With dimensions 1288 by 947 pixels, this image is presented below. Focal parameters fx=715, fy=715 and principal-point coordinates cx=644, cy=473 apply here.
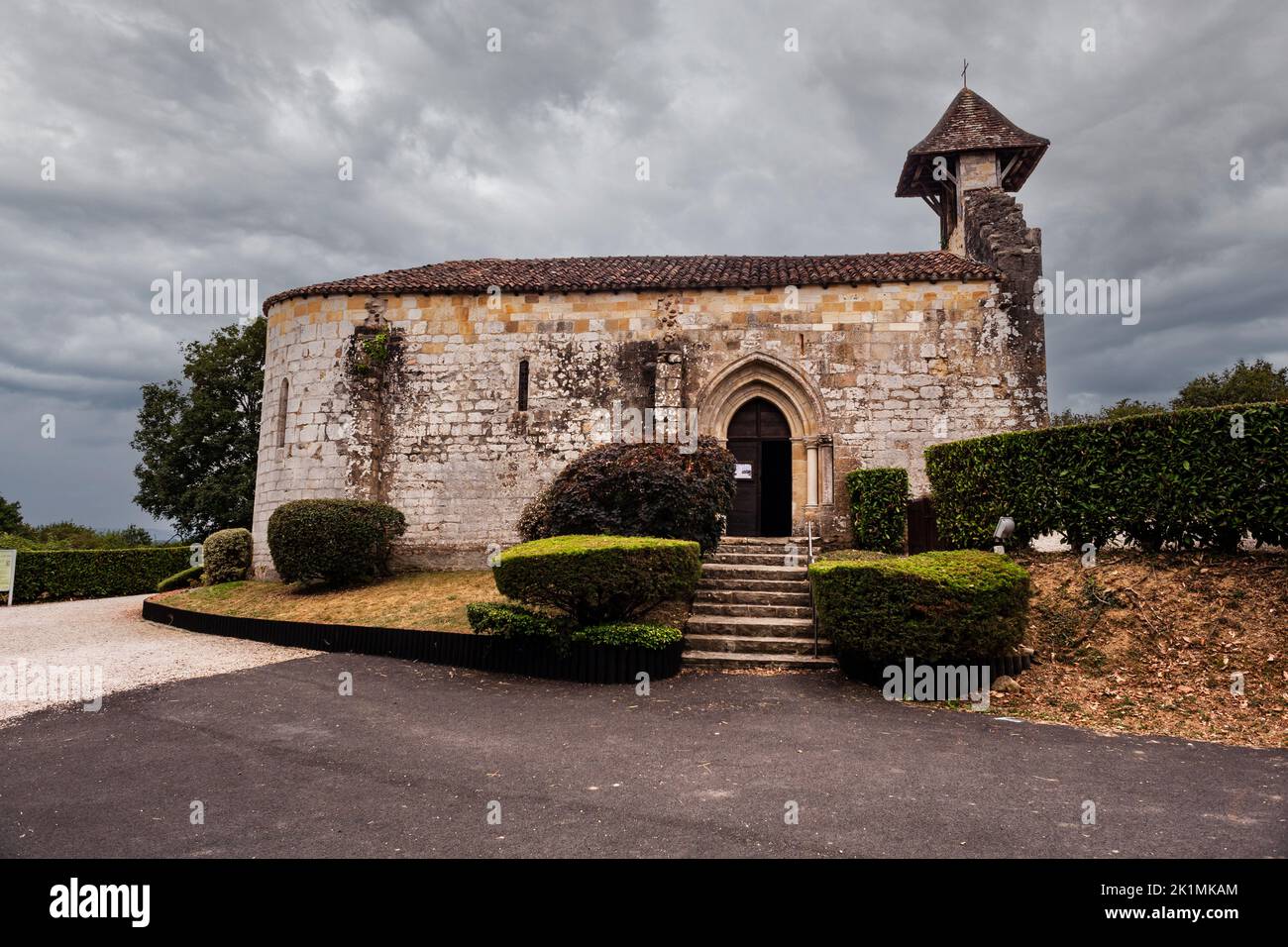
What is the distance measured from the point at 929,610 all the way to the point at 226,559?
1492cm

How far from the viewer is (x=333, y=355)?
52.1 feet

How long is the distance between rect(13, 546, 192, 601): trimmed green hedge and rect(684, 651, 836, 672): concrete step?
19479 mm

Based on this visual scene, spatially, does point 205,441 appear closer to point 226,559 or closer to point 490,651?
point 226,559

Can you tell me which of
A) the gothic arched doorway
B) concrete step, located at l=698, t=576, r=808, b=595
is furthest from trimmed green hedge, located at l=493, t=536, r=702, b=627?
the gothic arched doorway

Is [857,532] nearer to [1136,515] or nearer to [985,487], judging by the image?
[985,487]

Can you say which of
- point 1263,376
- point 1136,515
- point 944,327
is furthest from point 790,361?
point 1263,376

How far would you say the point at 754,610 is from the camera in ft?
33.8

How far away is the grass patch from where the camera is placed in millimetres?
11312

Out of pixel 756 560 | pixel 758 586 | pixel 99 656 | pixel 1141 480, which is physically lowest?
pixel 99 656

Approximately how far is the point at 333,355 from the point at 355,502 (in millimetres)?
3854

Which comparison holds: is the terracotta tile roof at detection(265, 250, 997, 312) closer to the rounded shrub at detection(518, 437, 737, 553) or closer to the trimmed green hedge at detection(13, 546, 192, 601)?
the rounded shrub at detection(518, 437, 737, 553)

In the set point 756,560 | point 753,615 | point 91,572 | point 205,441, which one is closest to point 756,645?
point 753,615

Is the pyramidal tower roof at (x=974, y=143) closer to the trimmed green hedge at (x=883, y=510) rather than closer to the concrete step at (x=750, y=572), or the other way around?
the trimmed green hedge at (x=883, y=510)

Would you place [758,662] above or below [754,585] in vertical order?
below
